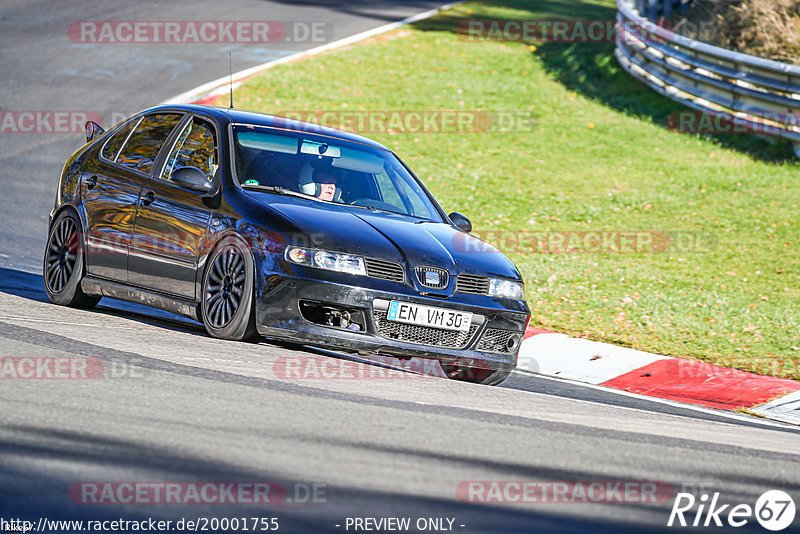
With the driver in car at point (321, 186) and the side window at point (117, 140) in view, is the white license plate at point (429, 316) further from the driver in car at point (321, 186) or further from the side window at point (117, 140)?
the side window at point (117, 140)

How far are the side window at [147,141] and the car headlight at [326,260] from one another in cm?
184

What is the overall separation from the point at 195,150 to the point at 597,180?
882 cm

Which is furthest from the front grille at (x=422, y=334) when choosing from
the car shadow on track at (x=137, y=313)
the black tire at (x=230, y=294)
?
the black tire at (x=230, y=294)

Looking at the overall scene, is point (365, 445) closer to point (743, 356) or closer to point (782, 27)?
point (743, 356)

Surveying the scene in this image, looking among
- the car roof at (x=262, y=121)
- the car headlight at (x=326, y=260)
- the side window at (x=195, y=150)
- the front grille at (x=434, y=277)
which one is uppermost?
the car roof at (x=262, y=121)

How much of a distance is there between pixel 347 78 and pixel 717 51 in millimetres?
6582

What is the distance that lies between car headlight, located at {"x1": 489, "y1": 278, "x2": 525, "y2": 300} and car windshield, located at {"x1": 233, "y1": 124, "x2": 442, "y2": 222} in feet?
3.24

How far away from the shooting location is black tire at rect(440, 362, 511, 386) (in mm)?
7551

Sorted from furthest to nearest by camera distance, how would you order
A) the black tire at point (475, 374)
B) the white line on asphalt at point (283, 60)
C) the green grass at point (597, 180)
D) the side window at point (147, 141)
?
the white line on asphalt at point (283, 60), the green grass at point (597, 180), the side window at point (147, 141), the black tire at point (475, 374)

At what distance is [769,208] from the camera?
13.8m

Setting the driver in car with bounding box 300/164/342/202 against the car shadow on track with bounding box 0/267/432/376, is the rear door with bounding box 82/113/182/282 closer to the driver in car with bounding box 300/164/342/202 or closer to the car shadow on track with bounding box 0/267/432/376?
the car shadow on track with bounding box 0/267/432/376

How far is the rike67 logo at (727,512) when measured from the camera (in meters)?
4.12

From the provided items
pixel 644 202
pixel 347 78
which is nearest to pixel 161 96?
pixel 347 78

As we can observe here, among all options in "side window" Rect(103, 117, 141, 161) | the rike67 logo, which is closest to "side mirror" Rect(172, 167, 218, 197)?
"side window" Rect(103, 117, 141, 161)
